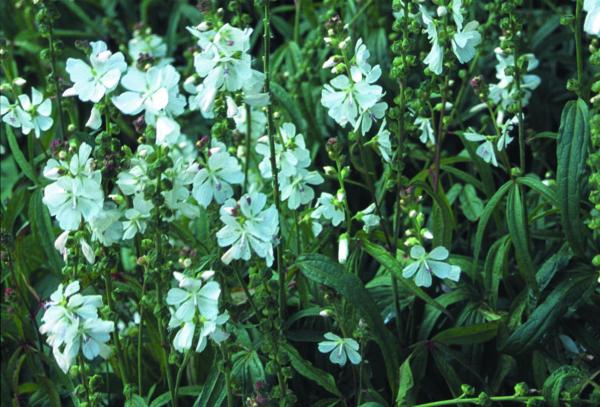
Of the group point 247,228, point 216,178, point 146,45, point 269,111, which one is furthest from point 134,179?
point 146,45

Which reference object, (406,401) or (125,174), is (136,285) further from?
(406,401)

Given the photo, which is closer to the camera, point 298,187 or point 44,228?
point 298,187

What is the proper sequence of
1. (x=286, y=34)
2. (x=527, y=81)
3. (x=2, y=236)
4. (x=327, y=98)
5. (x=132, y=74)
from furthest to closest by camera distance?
1. (x=286, y=34)
2. (x=527, y=81)
3. (x=2, y=236)
4. (x=327, y=98)
5. (x=132, y=74)

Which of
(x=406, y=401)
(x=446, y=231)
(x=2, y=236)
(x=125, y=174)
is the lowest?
(x=406, y=401)

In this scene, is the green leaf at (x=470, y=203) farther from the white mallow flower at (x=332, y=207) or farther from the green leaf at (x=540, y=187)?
the white mallow flower at (x=332, y=207)

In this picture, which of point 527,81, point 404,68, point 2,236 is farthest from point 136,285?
point 527,81

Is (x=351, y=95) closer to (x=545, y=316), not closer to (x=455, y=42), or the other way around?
(x=455, y=42)

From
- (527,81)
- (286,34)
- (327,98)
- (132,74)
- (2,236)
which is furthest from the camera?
(286,34)

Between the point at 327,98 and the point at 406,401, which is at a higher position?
the point at 327,98
